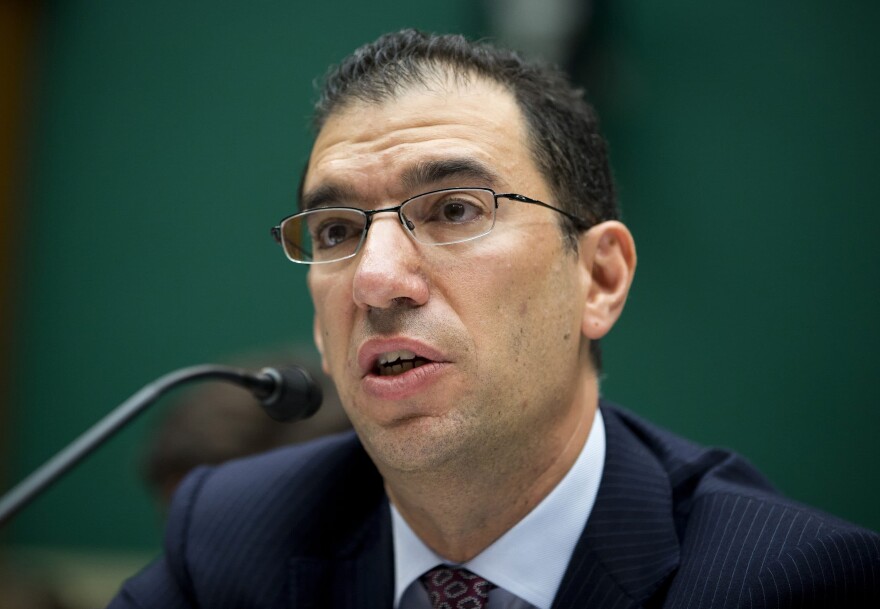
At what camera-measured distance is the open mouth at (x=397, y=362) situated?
154cm

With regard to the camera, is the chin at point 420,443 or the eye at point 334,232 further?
the eye at point 334,232

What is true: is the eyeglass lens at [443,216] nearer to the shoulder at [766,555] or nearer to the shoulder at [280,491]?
the shoulder at [280,491]

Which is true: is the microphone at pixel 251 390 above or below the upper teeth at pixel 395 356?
below

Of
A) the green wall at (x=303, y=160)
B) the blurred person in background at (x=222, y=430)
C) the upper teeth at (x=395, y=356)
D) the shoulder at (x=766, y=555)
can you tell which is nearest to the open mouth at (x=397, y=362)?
the upper teeth at (x=395, y=356)

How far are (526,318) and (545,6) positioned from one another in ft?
6.20

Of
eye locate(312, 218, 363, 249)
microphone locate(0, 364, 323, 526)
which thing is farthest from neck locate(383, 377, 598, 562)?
eye locate(312, 218, 363, 249)

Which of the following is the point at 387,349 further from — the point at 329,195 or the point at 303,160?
the point at 303,160

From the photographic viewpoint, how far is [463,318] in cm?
154

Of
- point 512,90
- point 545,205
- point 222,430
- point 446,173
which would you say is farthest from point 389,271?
point 222,430

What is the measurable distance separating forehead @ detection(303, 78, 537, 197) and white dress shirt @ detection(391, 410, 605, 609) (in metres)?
0.57

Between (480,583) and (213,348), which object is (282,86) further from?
(480,583)

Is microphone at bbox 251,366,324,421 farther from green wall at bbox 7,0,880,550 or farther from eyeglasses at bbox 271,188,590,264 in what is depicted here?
green wall at bbox 7,0,880,550

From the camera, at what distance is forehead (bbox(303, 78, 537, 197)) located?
1609 millimetres

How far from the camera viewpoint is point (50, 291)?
413 centimetres
